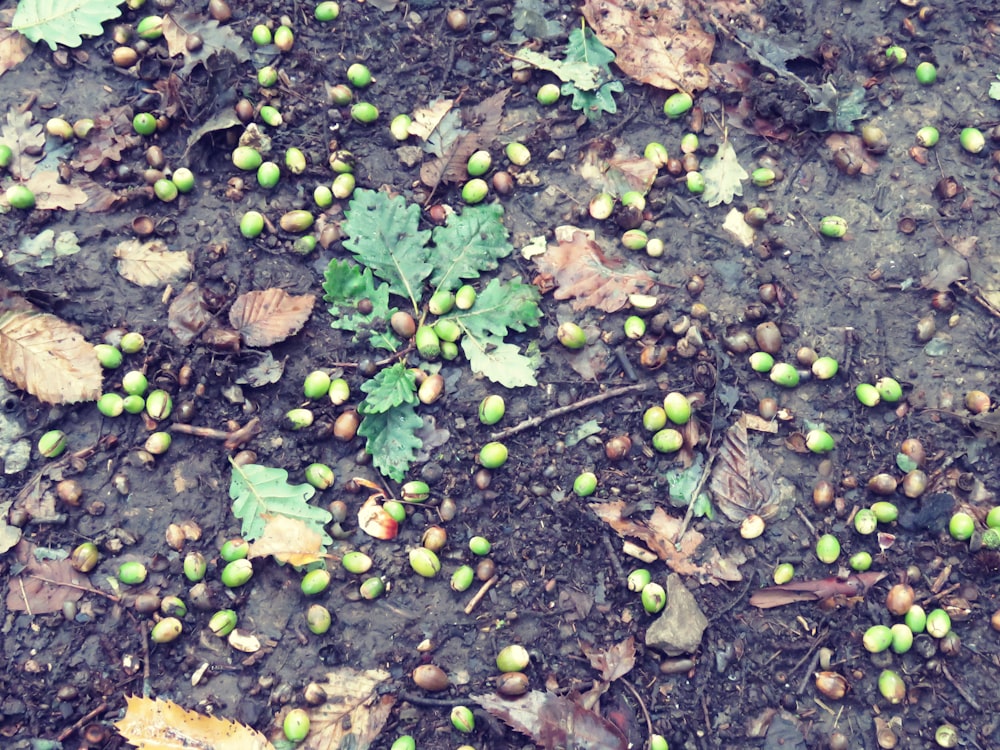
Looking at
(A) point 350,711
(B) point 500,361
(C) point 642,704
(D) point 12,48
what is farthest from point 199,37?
(C) point 642,704

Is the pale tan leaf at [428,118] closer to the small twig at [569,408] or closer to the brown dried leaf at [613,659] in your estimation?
the small twig at [569,408]

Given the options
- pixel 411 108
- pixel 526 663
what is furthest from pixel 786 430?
pixel 411 108

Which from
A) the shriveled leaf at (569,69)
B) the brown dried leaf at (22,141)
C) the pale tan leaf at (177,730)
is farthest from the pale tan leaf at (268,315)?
the shriveled leaf at (569,69)

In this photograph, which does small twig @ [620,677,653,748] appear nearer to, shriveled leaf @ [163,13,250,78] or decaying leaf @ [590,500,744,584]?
decaying leaf @ [590,500,744,584]

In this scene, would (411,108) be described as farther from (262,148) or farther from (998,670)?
(998,670)

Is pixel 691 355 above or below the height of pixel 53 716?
above

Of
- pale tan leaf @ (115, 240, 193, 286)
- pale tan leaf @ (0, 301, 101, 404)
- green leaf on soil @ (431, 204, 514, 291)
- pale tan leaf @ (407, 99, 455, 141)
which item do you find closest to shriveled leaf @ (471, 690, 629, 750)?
green leaf on soil @ (431, 204, 514, 291)
